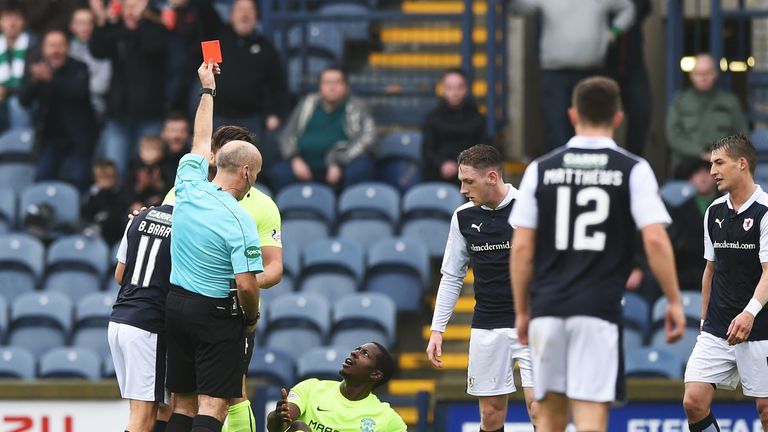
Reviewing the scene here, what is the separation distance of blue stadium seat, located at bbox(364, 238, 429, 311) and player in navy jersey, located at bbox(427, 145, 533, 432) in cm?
397

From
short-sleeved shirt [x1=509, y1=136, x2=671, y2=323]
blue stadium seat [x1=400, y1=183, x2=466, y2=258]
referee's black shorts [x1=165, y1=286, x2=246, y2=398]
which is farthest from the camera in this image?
blue stadium seat [x1=400, y1=183, x2=466, y2=258]

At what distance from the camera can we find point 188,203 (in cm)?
874

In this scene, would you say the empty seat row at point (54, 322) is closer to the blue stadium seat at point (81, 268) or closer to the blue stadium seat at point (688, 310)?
the blue stadium seat at point (81, 268)

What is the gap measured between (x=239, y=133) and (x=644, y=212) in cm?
298

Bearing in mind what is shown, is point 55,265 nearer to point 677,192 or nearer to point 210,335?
point 677,192

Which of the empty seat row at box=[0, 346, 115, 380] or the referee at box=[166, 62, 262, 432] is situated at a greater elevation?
the referee at box=[166, 62, 262, 432]

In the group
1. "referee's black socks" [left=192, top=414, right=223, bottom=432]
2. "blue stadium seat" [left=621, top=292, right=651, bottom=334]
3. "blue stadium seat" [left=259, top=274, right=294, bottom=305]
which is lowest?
"referee's black socks" [left=192, top=414, right=223, bottom=432]

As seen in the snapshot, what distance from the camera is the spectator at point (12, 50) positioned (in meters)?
16.5


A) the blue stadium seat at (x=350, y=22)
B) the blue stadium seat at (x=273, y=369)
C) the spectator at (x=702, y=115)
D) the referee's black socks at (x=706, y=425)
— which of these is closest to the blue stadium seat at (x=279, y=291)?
the blue stadium seat at (x=273, y=369)

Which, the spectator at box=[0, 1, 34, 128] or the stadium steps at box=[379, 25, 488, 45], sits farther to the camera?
the stadium steps at box=[379, 25, 488, 45]

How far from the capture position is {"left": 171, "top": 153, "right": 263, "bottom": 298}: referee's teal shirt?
8.63 metres

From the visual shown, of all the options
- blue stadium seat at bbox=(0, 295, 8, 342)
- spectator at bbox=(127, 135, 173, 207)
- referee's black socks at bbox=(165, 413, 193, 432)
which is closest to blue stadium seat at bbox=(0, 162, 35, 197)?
spectator at bbox=(127, 135, 173, 207)

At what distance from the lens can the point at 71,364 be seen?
13438mm

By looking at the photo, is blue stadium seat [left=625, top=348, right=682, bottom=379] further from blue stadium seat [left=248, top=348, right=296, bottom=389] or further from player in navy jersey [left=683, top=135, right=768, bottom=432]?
player in navy jersey [left=683, top=135, right=768, bottom=432]
